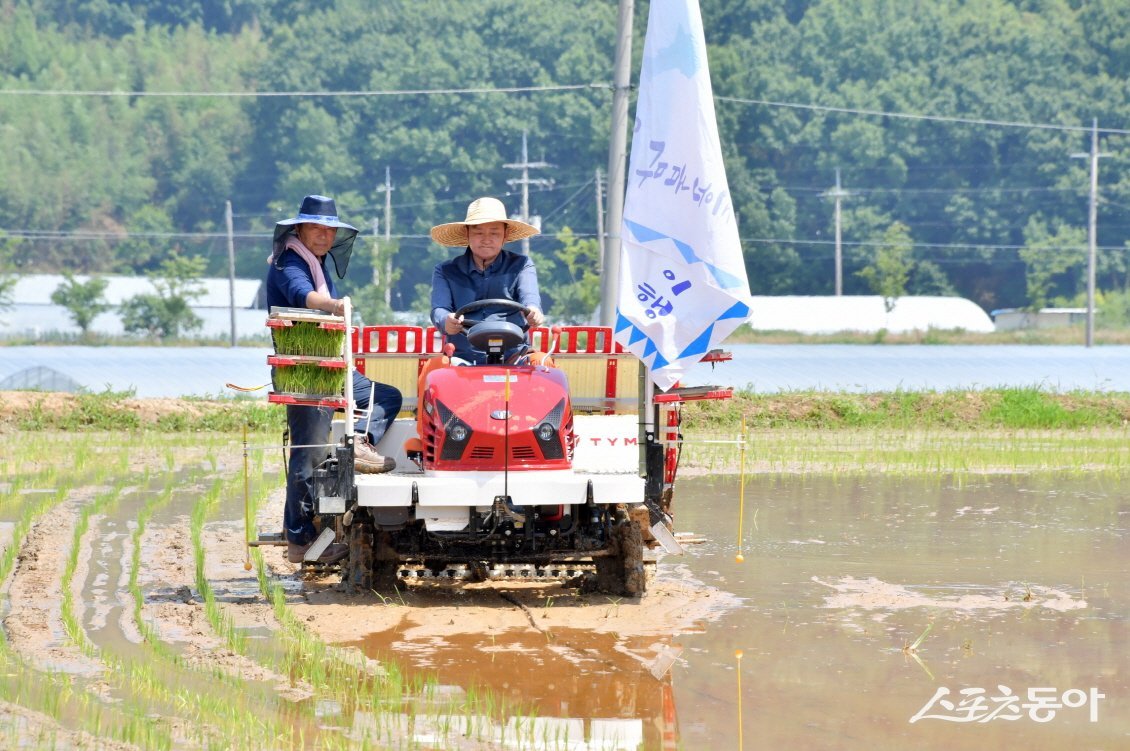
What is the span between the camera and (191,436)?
20812 millimetres

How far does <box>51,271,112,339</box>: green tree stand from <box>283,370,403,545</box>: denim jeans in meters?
56.3

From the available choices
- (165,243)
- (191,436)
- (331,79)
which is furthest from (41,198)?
(191,436)

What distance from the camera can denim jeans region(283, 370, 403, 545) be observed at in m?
9.43

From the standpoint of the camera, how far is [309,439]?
9438mm

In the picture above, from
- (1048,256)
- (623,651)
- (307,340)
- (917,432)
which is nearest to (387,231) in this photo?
(1048,256)

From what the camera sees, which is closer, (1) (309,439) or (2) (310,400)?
(2) (310,400)

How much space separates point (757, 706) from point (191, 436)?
14952 millimetres

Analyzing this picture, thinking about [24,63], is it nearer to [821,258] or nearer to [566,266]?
[566,266]

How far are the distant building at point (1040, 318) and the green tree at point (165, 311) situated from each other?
1279 inches

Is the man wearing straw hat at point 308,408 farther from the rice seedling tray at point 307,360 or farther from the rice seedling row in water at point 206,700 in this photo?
the rice seedling row in water at point 206,700

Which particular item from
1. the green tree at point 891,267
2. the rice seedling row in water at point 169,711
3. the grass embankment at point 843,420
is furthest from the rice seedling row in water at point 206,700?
the green tree at point 891,267

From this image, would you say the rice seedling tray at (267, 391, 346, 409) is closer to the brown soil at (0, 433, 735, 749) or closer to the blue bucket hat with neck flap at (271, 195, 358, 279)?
the blue bucket hat with neck flap at (271, 195, 358, 279)

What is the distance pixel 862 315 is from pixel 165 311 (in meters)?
26.6

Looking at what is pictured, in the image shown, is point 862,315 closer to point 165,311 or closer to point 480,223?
point 165,311
